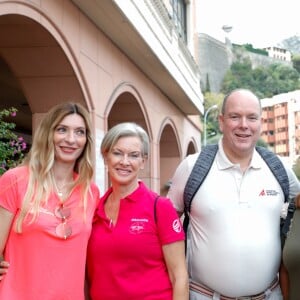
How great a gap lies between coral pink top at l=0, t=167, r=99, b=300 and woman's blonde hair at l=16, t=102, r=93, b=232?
0.04 metres

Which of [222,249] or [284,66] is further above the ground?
[284,66]

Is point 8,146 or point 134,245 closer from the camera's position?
point 134,245

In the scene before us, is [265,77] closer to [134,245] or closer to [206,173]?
[206,173]

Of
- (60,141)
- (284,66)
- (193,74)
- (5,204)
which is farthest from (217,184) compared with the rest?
(284,66)

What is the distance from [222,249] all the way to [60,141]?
3.43 ft

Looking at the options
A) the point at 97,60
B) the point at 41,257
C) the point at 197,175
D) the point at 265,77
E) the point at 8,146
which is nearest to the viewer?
the point at 41,257

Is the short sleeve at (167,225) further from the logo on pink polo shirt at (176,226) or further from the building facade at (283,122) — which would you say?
the building facade at (283,122)

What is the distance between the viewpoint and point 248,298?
2.97 meters

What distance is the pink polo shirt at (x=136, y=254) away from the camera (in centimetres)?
262

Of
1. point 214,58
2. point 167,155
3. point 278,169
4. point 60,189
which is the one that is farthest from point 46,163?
point 214,58

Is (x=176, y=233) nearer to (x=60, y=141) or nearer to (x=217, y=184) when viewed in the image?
(x=217, y=184)

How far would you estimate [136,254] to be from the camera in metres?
→ 2.62

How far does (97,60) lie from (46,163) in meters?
5.95

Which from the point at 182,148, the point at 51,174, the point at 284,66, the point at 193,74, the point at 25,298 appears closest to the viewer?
the point at 25,298
